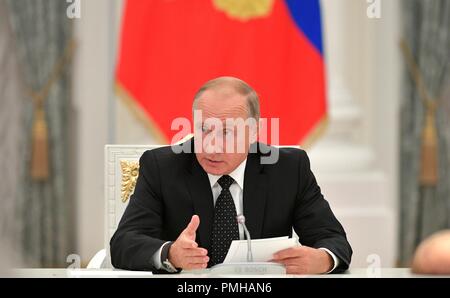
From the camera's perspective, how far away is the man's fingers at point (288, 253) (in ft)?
6.49

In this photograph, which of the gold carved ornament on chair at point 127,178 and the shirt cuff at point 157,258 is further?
the gold carved ornament on chair at point 127,178

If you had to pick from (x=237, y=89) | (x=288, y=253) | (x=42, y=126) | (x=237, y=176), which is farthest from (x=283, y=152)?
(x=42, y=126)

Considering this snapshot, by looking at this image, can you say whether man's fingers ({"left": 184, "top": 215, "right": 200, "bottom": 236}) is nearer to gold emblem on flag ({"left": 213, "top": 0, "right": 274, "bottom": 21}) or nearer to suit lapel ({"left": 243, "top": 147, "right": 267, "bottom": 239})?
suit lapel ({"left": 243, "top": 147, "right": 267, "bottom": 239})

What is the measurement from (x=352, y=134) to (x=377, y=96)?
373 mm

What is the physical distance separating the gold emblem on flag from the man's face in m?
2.67

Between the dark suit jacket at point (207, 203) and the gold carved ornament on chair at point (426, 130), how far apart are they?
8.92ft

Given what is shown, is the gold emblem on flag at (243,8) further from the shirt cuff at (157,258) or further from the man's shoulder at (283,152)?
the shirt cuff at (157,258)

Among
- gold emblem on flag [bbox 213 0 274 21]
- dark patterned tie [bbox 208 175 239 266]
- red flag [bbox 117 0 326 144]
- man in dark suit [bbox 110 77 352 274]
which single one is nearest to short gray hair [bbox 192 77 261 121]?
man in dark suit [bbox 110 77 352 274]

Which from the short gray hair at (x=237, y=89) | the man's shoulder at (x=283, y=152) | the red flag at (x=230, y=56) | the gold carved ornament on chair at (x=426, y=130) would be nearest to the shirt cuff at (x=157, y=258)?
the short gray hair at (x=237, y=89)

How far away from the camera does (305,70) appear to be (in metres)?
4.92

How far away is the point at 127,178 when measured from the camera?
3100 millimetres

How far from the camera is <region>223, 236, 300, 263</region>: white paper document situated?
192cm
